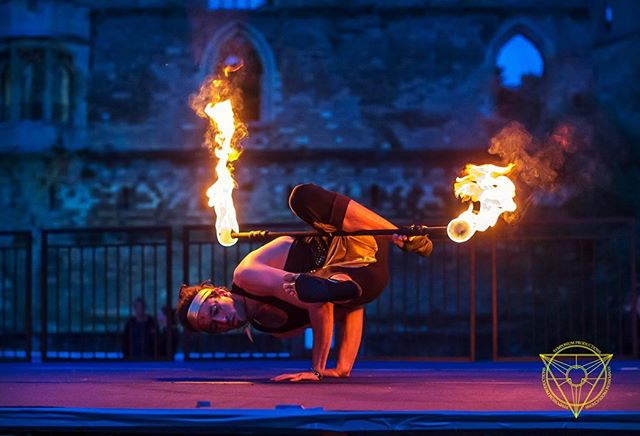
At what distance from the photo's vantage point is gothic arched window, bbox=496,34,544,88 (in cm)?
1994

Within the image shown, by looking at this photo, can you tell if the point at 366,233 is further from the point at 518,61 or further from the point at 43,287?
the point at 518,61

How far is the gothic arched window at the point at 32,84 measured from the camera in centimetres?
1945

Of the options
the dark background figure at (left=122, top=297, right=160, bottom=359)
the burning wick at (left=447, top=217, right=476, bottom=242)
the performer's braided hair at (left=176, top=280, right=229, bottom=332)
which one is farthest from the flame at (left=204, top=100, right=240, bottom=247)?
the dark background figure at (left=122, top=297, right=160, bottom=359)

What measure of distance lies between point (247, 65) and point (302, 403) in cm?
1538

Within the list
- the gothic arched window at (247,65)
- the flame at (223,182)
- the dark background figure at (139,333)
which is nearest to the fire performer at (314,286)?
the flame at (223,182)

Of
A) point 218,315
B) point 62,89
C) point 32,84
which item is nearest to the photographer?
point 218,315

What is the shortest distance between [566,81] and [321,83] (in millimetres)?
4974

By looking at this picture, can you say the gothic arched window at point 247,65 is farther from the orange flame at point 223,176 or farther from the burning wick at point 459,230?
the burning wick at point 459,230

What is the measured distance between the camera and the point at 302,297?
6.19 metres

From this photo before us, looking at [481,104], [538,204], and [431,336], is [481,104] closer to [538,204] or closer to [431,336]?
[538,204]

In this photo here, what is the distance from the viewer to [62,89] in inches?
779

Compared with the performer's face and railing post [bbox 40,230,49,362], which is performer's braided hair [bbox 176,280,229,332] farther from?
railing post [bbox 40,230,49,362]

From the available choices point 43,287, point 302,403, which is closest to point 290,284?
point 302,403

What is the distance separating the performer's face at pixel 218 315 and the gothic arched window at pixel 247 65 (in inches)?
541
